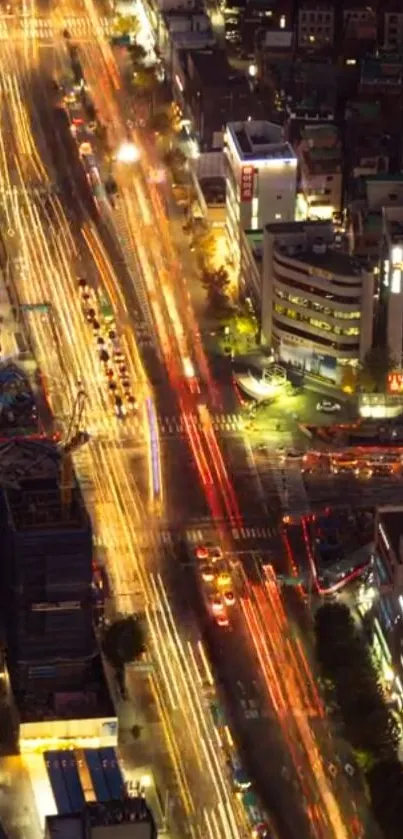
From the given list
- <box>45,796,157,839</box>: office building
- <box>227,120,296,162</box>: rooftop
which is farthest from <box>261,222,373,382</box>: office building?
<box>45,796,157,839</box>: office building

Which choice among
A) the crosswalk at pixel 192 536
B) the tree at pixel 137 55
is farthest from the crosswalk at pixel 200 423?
the tree at pixel 137 55

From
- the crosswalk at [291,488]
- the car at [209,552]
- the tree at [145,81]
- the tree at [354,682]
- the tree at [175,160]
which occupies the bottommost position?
the tree at [354,682]

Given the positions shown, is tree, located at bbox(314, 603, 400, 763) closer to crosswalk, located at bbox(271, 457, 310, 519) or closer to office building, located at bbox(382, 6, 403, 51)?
crosswalk, located at bbox(271, 457, 310, 519)

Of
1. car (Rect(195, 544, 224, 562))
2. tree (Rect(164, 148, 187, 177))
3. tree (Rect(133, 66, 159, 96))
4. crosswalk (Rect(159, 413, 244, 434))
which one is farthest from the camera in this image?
tree (Rect(133, 66, 159, 96))

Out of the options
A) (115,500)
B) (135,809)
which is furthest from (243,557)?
(135,809)

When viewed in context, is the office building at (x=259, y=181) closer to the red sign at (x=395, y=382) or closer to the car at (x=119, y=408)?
the red sign at (x=395, y=382)

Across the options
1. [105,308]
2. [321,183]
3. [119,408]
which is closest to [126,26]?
[321,183]
